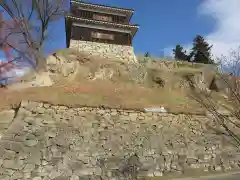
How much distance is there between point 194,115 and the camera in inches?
671

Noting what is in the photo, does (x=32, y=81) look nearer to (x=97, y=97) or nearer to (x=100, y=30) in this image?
(x=97, y=97)

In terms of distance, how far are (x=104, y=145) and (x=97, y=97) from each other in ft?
13.7

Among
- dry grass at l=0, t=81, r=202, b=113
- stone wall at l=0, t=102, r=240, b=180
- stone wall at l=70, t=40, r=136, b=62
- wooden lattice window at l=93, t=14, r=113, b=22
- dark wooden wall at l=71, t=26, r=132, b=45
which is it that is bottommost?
stone wall at l=0, t=102, r=240, b=180

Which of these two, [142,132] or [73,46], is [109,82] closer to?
[73,46]

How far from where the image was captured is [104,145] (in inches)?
526

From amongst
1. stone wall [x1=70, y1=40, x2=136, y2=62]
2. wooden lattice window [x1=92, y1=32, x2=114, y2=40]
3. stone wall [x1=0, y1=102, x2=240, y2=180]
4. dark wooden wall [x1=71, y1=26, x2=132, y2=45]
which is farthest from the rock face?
wooden lattice window [x1=92, y1=32, x2=114, y2=40]

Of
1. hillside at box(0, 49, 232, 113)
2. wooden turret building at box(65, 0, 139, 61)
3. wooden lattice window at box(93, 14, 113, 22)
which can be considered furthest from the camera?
wooden lattice window at box(93, 14, 113, 22)

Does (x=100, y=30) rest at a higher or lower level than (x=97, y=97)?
higher

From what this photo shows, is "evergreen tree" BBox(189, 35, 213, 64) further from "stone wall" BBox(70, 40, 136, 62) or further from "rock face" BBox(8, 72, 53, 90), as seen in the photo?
"rock face" BBox(8, 72, 53, 90)

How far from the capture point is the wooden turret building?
26.6m

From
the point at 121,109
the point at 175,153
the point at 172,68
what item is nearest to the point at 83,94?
the point at 121,109

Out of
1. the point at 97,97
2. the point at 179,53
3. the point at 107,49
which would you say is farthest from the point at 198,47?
the point at 97,97

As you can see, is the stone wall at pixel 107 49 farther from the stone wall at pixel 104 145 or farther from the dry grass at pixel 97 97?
the stone wall at pixel 104 145

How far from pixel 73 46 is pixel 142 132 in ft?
49.2
